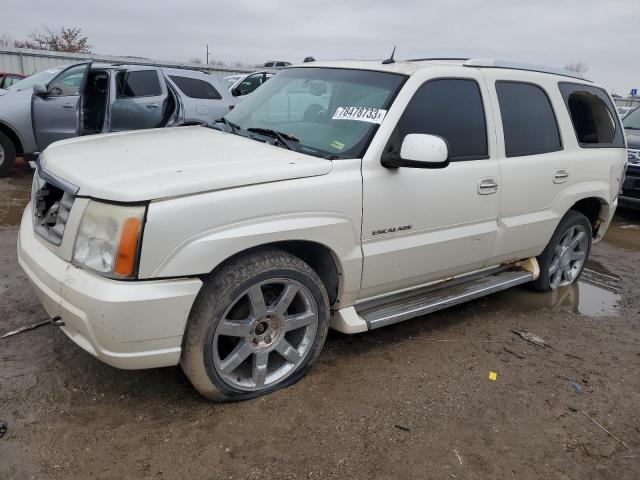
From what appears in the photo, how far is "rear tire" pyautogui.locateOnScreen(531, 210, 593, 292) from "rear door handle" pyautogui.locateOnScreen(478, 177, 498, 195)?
1.14 metres

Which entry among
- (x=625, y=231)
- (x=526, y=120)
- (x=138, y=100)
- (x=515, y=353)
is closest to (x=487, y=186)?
(x=526, y=120)

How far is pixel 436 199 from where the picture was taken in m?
3.40

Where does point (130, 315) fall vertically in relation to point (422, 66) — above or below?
below

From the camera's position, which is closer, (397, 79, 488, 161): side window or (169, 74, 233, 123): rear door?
(397, 79, 488, 161): side window

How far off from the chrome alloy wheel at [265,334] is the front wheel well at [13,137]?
7094mm

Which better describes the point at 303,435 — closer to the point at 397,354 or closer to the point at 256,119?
the point at 397,354

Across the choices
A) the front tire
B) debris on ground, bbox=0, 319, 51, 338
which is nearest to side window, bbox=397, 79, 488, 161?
the front tire

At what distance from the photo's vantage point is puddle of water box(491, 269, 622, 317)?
469cm

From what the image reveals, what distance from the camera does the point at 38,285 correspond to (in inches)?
109

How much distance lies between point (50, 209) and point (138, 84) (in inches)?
240

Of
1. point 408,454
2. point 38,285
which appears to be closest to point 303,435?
point 408,454

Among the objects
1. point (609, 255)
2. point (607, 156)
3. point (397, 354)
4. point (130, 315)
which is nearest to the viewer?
point (130, 315)

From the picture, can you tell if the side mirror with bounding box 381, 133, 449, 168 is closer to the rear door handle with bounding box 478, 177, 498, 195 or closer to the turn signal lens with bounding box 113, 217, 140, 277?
the rear door handle with bounding box 478, 177, 498, 195

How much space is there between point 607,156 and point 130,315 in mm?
4186
